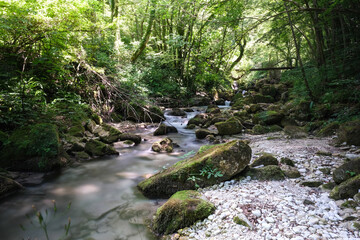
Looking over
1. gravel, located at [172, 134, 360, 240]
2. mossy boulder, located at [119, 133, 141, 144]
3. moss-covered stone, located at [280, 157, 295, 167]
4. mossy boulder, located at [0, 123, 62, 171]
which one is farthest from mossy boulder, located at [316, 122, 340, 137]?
mossy boulder, located at [0, 123, 62, 171]

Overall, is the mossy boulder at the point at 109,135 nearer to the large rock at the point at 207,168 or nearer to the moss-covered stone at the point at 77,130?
the moss-covered stone at the point at 77,130

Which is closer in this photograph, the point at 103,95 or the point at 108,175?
the point at 108,175

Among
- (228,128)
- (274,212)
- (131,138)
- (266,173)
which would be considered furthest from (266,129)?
(274,212)

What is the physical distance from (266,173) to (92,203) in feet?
10.3

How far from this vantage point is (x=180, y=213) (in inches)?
105

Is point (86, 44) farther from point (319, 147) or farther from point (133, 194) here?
point (319, 147)

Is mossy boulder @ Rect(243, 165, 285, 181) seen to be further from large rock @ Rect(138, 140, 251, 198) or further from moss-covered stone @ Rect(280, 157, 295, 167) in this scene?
moss-covered stone @ Rect(280, 157, 295, 167)

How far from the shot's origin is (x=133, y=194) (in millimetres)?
3979

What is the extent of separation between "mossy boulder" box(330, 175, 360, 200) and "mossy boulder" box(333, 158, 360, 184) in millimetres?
240

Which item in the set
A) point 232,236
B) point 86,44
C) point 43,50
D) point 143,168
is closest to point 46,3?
point 43,50

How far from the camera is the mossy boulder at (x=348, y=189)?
2447 mm

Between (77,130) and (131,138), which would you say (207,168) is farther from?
(77,130)

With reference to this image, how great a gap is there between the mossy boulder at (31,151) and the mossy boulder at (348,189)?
562 centimetres

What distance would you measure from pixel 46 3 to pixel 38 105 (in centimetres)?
311
